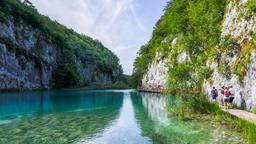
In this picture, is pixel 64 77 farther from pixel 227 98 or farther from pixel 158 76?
pixel 227 98

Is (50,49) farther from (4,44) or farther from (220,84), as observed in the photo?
(220,84)

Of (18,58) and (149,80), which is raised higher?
(18,58)

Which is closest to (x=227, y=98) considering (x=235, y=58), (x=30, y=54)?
(x=235, y=58)

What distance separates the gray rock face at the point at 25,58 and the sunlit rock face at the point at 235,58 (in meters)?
69.2

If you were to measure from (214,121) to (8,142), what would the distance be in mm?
13290

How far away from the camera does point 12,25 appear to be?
102 metres

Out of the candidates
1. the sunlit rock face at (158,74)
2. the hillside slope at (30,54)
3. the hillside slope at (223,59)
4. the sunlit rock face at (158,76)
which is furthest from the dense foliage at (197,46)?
the hillside slope at (30,54)

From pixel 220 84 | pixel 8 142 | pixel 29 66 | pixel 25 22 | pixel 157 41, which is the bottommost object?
pixel 8 142

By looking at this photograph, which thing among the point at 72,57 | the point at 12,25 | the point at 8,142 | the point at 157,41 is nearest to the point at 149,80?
the point at 157,41

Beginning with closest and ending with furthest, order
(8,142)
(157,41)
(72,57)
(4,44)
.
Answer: (8,142) → (4,44) → (157,41) → (72,57)

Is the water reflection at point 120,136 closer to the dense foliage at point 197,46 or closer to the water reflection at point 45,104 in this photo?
the dense foliage at point 197,46

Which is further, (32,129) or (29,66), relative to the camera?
(29,66)

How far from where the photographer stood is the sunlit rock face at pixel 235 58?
2269 cm

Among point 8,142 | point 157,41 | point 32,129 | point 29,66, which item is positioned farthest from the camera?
point 29,66
